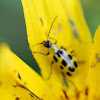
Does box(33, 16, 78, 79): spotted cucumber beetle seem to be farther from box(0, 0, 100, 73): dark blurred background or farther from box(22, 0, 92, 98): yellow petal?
box(0, 0, 100, 73): dark blurred background

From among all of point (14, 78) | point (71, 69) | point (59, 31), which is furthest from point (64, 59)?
point (14, 78)

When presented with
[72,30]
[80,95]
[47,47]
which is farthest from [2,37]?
[80,95]

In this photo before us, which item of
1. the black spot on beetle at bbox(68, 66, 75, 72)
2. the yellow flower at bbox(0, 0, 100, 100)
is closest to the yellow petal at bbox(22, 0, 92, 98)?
the yellow flower at bbox(0, 0, 100, 100)

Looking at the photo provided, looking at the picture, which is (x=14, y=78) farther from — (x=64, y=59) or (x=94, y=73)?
(x=94, y=73)

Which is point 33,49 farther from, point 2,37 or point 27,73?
point 2,37

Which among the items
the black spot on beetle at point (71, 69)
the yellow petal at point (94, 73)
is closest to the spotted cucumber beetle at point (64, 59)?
the black spot on beetle at point (71, 69)

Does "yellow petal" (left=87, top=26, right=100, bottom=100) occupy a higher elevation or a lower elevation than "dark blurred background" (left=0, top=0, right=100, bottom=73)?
lower
